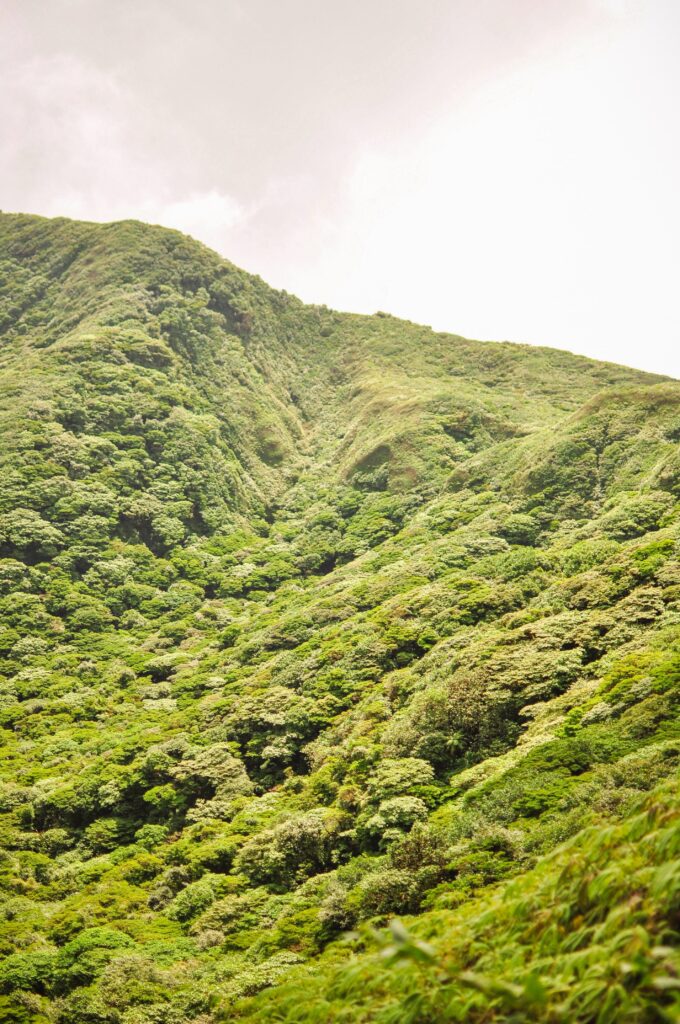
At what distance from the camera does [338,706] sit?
34.1 m

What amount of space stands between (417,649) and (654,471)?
20381 mm

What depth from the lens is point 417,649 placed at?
36062mm

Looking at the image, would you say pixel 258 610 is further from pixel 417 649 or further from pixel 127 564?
pixel 417 649

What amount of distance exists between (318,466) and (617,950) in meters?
91.5

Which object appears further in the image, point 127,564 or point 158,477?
point 158,477

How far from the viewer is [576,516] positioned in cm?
4797

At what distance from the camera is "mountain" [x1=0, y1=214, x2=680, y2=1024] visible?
22.2 ft

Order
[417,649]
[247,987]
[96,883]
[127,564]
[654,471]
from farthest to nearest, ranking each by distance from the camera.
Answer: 1. [127,564]
2. [654,471]
3. [417,649]
4. [96,883]
5. [247,987]

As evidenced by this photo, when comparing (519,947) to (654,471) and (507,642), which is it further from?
(654,471)

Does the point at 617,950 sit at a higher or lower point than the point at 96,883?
higher

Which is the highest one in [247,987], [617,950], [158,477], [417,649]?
[158,477]

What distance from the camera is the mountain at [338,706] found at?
6.78m

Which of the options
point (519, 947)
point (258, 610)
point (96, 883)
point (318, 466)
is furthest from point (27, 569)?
point (519, 947)

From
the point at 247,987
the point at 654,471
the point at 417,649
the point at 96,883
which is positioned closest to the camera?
the point at 247,987
